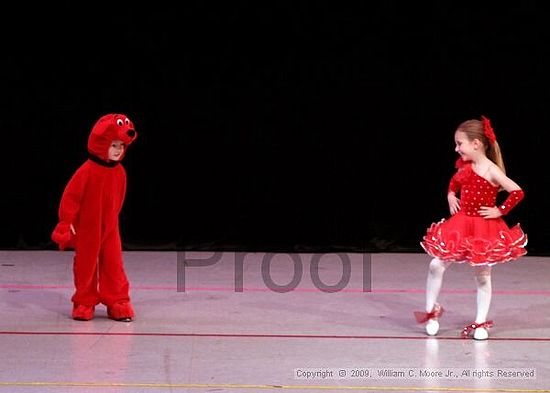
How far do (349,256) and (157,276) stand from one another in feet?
4.67

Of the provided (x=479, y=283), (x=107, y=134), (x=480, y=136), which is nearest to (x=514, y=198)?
(x=480, y=136)

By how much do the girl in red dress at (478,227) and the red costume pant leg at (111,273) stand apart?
1408 mm

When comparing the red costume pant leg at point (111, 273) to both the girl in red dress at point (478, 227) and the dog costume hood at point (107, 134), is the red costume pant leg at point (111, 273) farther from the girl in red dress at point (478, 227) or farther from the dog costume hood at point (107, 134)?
the girl in red dress at point (478, 227)

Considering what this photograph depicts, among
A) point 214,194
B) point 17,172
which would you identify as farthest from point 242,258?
point 17,172

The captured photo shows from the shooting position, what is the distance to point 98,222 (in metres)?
4.83

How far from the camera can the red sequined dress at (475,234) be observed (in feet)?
14.8

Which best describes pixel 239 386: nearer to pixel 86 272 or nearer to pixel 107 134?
pixel 86 272

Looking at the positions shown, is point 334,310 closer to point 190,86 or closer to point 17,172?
point 190,86

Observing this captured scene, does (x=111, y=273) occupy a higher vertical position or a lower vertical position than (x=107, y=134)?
lower

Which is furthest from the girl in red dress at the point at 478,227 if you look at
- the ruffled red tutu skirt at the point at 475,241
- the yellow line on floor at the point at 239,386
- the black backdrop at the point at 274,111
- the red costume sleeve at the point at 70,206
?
the black backdrop at the point at 274,111

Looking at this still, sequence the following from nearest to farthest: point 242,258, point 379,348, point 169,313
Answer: point 379,348 → point 169,313 → point 242,258

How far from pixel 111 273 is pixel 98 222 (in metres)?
0.25

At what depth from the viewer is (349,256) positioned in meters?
6.96

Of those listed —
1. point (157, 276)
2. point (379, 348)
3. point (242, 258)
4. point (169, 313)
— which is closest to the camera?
point (379, 348)
